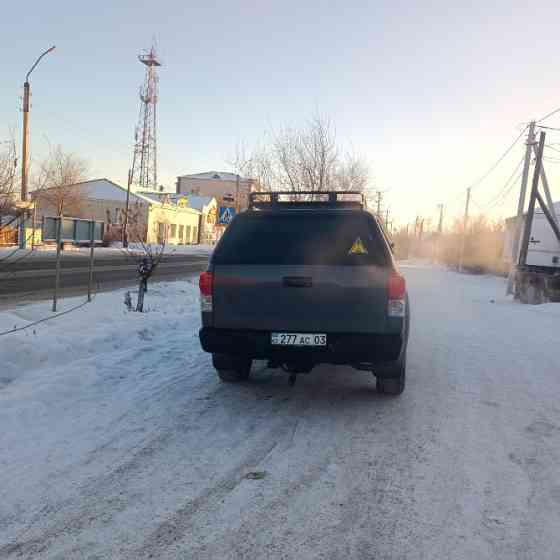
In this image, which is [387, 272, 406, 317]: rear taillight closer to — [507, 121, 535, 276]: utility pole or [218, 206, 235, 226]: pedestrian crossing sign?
[218, 206, 235, 226]: pedestrian crossing sign

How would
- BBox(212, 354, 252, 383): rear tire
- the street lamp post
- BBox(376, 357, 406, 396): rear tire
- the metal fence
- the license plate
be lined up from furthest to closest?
the street lamp post
the metal fence
BBox(212, 354, 252, 383): rear tire
BBox(376, 357, 406, 396): rear tire
the license plate

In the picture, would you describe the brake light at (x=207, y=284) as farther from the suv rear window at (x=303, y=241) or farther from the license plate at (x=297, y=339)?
the license plate at (x=297, y=339)

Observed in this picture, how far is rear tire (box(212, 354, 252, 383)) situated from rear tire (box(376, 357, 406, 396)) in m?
1.35

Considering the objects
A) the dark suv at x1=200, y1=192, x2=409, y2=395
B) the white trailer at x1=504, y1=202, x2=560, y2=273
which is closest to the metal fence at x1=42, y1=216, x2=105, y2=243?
the dark suv at x1=200, y1=192, x2=409, y2=395

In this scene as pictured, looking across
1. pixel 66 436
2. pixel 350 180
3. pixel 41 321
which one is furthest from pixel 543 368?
pixel 350 180

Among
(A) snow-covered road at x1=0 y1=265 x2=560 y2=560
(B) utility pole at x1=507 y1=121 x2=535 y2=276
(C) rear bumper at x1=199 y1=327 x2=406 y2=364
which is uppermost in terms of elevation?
(B) utility pole at x1=507 y1=121 x2=535 y2=276

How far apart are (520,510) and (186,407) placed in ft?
9.57

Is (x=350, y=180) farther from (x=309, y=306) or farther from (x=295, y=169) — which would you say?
(x=309, y=306)

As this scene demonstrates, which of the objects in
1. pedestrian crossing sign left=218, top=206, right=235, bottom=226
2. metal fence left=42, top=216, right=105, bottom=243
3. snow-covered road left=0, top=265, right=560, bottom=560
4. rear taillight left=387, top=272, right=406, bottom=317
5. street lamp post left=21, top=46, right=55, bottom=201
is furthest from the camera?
street lamp post left=21, top=46, right=55, bottom=201

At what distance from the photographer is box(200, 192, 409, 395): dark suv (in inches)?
177

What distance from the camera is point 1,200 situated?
635 centimetres

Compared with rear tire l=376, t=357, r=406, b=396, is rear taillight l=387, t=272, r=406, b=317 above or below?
above

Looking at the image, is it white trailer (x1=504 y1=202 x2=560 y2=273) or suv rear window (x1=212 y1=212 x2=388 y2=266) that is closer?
suv rear window (x1=212 y1=212 x2=388 y2=266)

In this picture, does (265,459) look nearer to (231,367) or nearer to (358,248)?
(231,367)
